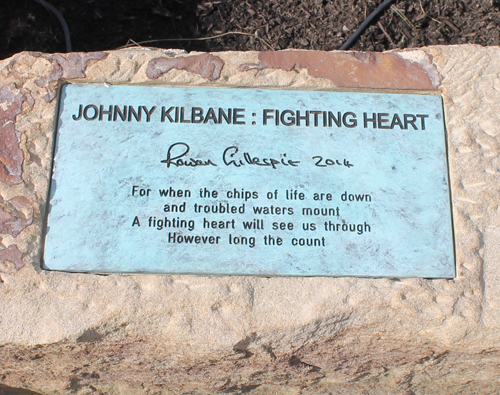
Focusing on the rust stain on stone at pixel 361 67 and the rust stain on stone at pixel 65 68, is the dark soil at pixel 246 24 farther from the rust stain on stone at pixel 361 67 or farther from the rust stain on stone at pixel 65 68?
the rust stain on stone at pixel 65 68

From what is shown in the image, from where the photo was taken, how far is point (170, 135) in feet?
6.34

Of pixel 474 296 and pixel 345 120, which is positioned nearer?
pixel 474 296

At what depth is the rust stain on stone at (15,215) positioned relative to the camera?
1.78m

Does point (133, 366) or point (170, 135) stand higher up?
point (170, 135)


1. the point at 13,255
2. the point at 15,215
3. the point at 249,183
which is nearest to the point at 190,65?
the point at 249,183

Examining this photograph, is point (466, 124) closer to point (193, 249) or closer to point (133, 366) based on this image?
point (193, 249)

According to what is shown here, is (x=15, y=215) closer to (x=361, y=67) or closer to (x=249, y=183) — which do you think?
(x=249, y=183)

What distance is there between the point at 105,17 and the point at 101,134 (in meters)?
1.72

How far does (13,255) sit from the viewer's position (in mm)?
1745

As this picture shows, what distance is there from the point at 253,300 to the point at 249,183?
456 mm

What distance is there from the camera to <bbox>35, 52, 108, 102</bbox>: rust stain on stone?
6.53 ft

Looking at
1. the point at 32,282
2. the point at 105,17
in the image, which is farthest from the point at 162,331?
the point at 105,17

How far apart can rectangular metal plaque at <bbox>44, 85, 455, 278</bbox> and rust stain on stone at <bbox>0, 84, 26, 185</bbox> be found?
0.49 feet
